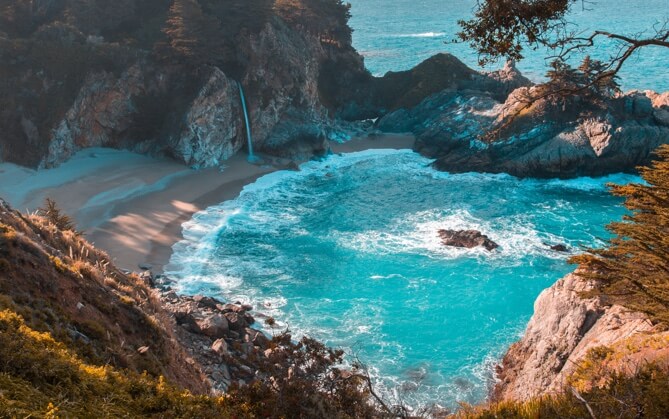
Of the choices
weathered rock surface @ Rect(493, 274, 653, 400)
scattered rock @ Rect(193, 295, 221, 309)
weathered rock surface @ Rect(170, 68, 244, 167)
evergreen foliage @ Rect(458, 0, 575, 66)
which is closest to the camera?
evergreen foliage @ Rect(458, 0, 575, 66)

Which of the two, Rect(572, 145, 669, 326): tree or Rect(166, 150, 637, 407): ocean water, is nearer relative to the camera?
Rect(572, 145, 669, 326): tree

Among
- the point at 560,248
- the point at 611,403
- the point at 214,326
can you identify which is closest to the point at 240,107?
the point at 560,248

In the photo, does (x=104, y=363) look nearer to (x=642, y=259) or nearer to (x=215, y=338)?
(x=215, y=338)

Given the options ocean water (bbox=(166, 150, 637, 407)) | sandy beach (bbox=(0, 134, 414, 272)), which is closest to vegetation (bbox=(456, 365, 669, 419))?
ocean water (bbox=(166, 150, 637, 407))

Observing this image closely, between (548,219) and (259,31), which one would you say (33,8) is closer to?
(259,31)

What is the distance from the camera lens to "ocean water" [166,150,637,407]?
20531 mm

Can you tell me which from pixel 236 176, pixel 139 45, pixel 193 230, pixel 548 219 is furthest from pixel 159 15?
pixel 548 219

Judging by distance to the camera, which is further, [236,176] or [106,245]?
[236,176]

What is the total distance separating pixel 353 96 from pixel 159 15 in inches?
822

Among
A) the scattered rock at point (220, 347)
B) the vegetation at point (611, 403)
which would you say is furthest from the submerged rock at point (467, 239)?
the vegetation at point (611, 403)

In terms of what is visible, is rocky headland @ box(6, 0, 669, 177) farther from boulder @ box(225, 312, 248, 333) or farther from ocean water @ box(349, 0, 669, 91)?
boulder @ box(225, 312, 248, 333)

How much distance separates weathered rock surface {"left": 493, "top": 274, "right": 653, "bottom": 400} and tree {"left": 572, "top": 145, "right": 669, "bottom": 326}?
467 mm

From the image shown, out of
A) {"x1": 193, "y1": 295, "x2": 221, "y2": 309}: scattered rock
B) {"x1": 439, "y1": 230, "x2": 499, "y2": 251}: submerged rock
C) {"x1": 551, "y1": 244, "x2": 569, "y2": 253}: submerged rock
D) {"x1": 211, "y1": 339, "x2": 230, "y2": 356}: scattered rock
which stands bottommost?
{"x1": 551, "y1": 244, "x2": 569, "y2": 253}: submerged rock

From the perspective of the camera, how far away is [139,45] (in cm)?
4253
